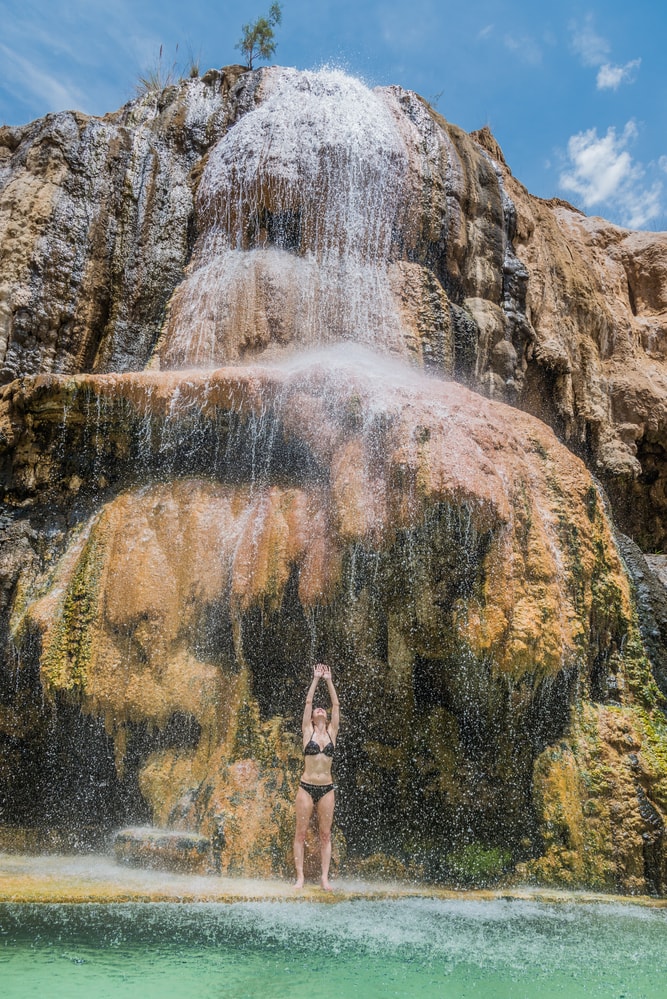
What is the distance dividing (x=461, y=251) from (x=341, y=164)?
2164mm

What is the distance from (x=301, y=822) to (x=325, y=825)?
0.19 metres

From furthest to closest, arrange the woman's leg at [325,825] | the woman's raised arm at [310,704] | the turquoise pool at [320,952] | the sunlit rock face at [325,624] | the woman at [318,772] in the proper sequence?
1. the sunlit rock face at [325,624]
2. the woman's raised arm at [310,704]
3. the woman at [318,772]
4. the woman's leg at [325,825]
5. the turquoise pool at [320,952]

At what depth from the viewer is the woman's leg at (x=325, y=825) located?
645 cm

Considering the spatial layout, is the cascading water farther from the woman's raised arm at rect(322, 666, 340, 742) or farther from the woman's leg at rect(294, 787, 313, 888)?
the woman's leg at rect(294, 787, 313, 888)

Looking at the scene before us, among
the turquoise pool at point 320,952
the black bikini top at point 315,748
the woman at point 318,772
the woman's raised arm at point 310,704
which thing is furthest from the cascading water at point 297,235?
the turquoise pool at point 320,952

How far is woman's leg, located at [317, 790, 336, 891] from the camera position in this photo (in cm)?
645

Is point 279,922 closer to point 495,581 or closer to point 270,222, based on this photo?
point 495,581

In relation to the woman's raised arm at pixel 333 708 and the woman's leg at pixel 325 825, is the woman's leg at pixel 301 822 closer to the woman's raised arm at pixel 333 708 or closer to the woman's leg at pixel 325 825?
the woman's leg at pixel 325 825

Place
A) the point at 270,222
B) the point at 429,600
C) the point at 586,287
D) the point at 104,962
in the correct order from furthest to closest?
the point at 586,287 → the point at 270,222 → the point at 429,600 → the point at 104,962

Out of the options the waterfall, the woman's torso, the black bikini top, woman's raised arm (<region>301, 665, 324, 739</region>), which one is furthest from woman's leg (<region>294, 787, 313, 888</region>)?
the waterfall

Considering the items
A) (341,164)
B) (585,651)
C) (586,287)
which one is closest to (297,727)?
(585,651)

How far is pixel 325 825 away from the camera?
6.58 metres

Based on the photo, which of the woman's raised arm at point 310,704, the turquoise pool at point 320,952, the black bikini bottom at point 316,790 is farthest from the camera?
the woman's raised arm at point 310,704

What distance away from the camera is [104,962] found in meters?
4.45
